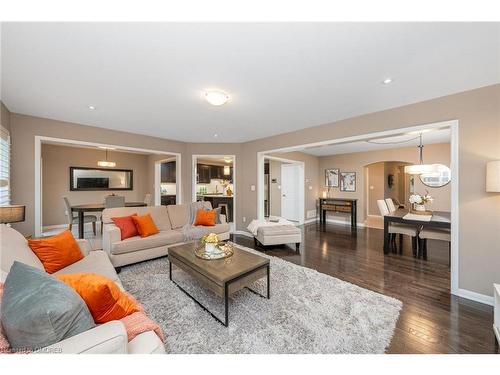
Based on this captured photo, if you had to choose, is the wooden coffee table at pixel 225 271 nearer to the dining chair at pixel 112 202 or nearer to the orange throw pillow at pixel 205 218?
the orange throw pillow at pixel 205 218

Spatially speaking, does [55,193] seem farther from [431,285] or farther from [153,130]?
[431,285]

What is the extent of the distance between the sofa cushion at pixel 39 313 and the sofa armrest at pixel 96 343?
4 centimetres

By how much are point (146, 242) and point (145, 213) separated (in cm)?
69

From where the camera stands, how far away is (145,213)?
3.50 metres

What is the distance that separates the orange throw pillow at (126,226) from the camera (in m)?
2.98

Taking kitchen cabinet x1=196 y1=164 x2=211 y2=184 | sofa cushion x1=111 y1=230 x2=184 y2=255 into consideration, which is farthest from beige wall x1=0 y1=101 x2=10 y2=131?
kitchen cabinet x1=196 y1=164 x2=211 y2=184

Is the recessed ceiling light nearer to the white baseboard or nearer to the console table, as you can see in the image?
the white baseboard

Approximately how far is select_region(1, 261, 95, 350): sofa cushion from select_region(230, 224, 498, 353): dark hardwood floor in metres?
2.07

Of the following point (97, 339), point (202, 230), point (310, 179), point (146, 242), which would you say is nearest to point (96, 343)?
point (97, 339)

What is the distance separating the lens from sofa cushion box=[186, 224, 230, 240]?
3.53 m

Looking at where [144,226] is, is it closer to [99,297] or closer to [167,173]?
[99,297]

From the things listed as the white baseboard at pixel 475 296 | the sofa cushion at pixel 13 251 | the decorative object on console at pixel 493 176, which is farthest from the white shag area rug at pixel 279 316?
the decorative object on console at pixel 493 176

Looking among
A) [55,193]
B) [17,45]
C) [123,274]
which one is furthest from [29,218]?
[55,193]
